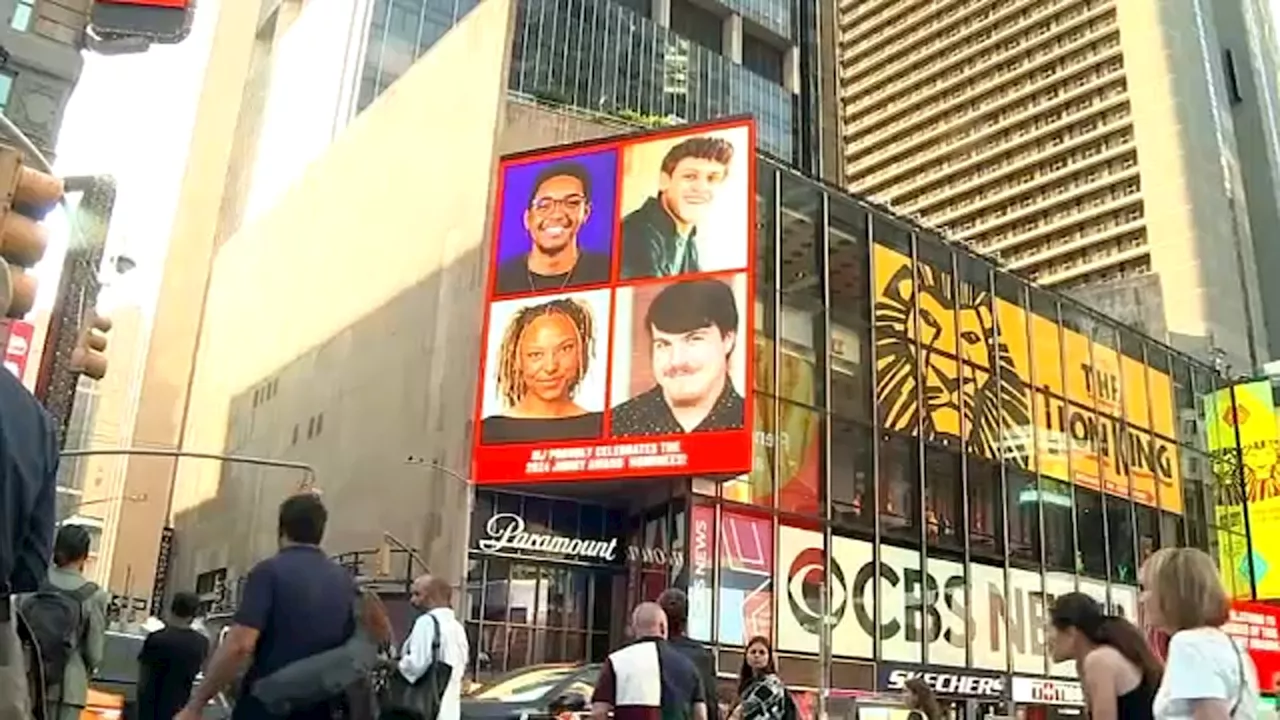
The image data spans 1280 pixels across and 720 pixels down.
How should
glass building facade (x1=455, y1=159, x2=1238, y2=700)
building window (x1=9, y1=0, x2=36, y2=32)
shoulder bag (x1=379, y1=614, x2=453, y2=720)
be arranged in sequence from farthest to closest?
glass building facade (x1=455, y1=159, x2=1238, y2=700), building window (x1=9, y1=0, x2=36, y2=32), shoulder bag (x1=379, y1=614, x2=453, y2=720)

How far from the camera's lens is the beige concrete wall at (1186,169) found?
2247 inches

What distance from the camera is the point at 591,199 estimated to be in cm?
2595

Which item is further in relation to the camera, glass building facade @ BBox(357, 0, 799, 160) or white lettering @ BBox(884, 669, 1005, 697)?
glass building facade @ BBox(357, 0, 799, 160)

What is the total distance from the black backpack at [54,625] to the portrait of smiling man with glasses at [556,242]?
65.5 feet

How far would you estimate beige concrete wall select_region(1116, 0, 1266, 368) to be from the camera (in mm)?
57062

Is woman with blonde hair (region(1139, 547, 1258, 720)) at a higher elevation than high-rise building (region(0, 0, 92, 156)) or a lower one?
lower

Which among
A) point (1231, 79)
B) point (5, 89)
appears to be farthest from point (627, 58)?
point (5, 89)

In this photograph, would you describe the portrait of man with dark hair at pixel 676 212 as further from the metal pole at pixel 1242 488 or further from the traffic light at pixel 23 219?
the metal pole at pixel 1242 488

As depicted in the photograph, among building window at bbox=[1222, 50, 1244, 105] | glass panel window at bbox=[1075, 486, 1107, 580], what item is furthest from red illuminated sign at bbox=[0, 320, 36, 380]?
building window at bbox=[1222, 50, 1244, 105]

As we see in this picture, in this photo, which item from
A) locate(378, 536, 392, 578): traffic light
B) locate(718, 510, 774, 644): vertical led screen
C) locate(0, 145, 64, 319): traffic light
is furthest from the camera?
locate(378, 536, 392, 578): traffic light

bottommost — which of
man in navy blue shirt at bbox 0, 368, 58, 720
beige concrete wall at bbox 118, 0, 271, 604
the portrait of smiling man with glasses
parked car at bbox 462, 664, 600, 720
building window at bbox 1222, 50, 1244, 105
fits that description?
parked car at bbox 462, 664, 600, 720

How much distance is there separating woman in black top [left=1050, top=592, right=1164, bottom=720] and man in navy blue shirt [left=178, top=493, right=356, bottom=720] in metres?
2.96

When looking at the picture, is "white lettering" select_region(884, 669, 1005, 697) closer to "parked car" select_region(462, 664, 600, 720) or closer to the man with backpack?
"parked car" select_region(462, 664, 600, 720)

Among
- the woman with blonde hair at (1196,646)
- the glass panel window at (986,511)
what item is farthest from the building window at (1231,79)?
the woman with blonde hair at (1196,646)
